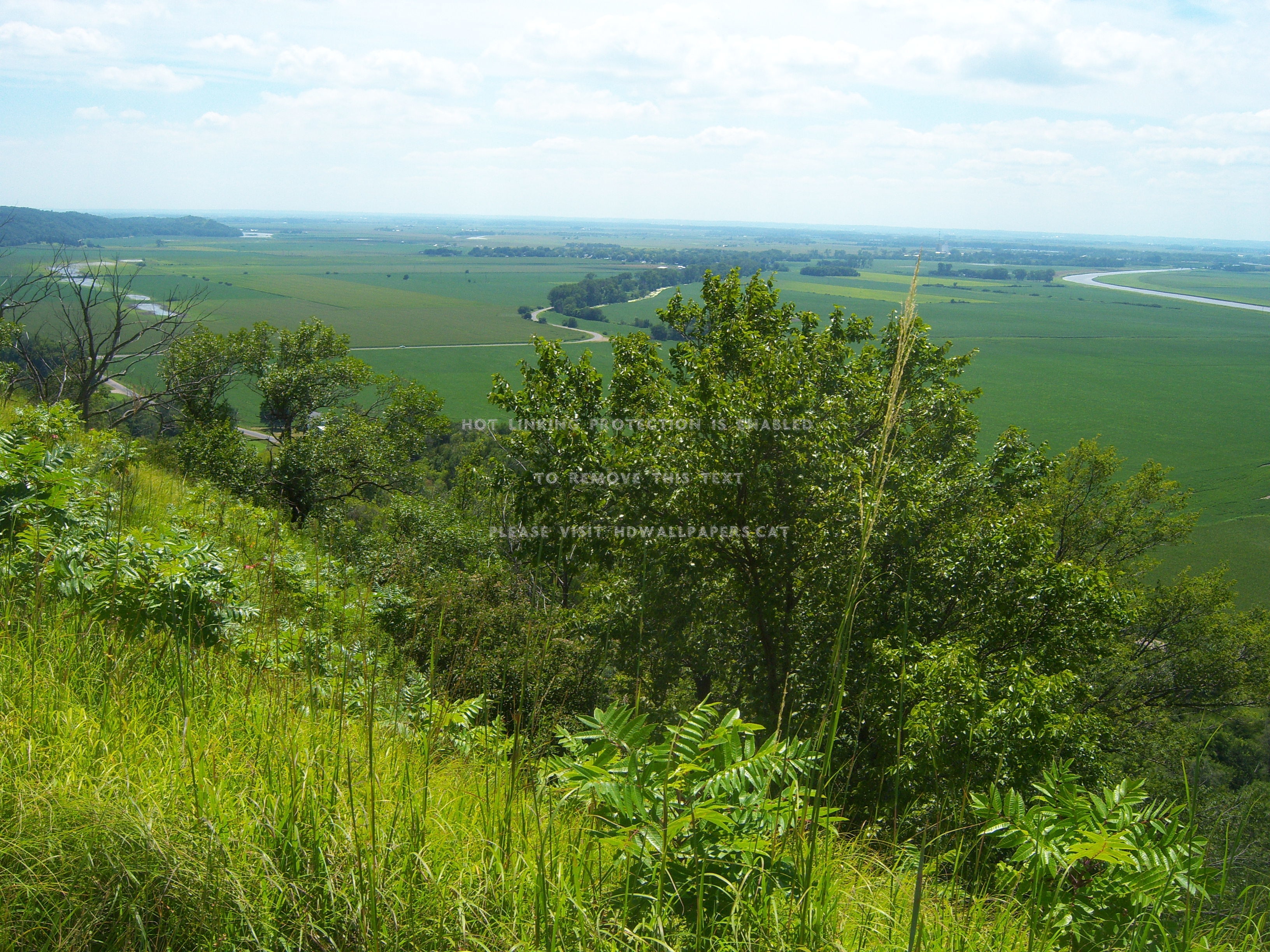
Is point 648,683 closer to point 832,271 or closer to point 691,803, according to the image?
point 691,803

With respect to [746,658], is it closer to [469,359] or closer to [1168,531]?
[1168,531]

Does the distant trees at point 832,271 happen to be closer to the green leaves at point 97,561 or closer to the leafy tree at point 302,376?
the leafy tree at point 302,376

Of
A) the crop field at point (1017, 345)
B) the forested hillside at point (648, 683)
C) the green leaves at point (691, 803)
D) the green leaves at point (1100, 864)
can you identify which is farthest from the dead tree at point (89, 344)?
the green leaves at point (1100, 864)

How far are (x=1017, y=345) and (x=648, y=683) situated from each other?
398ft

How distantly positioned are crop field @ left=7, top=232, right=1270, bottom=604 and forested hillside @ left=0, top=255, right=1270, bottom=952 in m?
17.6

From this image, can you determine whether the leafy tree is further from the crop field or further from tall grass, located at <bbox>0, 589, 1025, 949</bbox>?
tall grass, located at <bbox>0, 589, 1025, 949</bbox>

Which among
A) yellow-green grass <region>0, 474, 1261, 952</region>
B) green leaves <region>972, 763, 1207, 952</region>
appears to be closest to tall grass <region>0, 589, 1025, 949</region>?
yellow-green grass <region>0, 474, 1261, 952</region>

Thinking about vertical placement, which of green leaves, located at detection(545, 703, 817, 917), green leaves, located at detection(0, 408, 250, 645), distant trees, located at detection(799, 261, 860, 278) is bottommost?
green leaves, located at detection(545, 703, 817, 917)

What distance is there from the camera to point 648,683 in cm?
1023

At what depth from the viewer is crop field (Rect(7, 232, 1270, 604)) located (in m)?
63.8

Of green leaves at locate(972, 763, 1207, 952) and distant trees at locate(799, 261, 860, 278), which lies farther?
distant trees at locate(799, 261, 860, 278)

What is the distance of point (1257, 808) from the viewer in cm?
1972

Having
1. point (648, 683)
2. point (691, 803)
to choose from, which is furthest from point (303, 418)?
point (691, 803)

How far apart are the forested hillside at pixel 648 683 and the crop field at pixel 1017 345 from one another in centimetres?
1759
